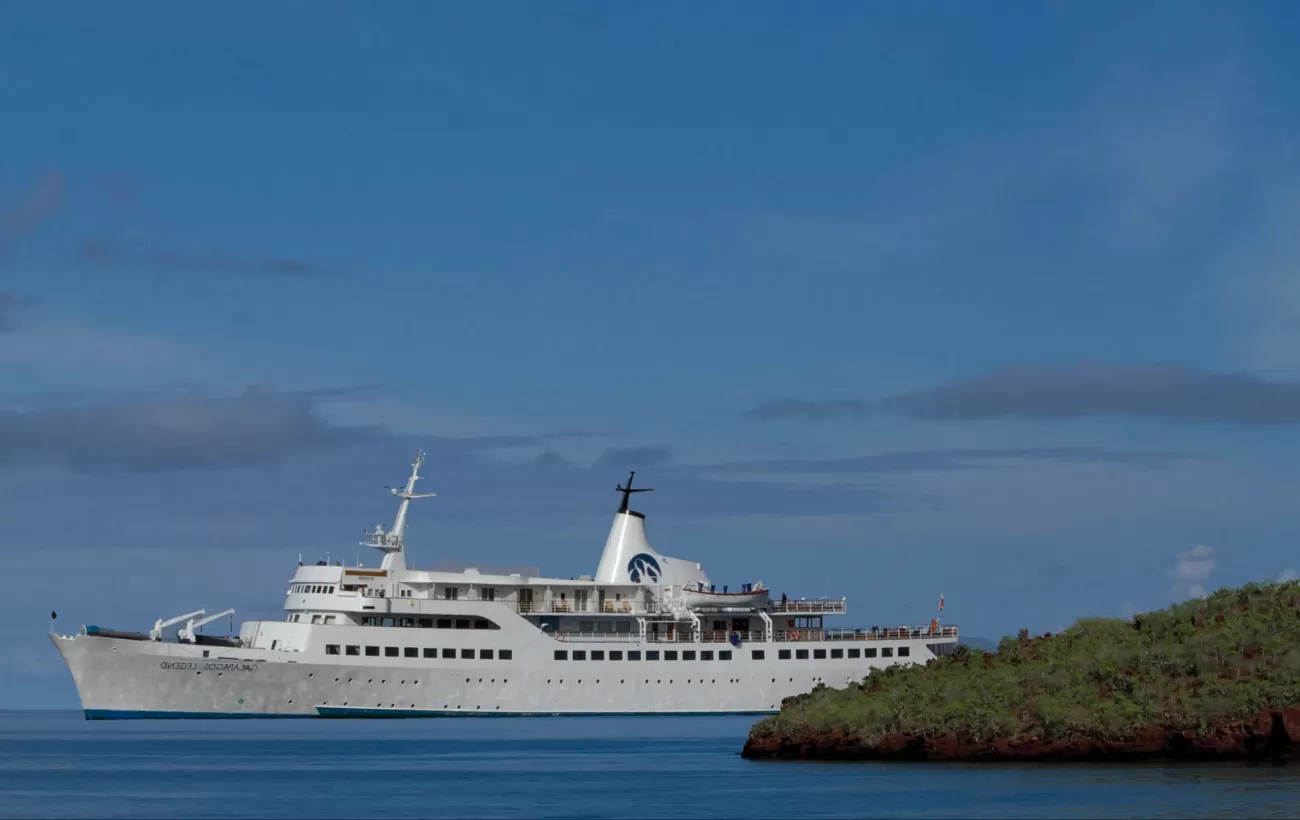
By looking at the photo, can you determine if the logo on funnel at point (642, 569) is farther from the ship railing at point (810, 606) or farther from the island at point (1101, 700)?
the island at point (1101, 700)

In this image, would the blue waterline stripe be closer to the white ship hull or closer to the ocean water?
the white ship hull

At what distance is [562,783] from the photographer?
43.1 m

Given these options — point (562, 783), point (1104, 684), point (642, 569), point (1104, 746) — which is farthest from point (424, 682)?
point (1104, 746)

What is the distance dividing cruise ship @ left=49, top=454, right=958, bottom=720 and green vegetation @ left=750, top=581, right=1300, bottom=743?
76.1 ft

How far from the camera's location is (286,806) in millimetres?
37906

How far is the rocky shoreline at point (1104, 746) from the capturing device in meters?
39.9

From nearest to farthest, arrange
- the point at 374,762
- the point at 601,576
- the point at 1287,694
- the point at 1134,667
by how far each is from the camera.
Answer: the point at 1287,694
the point at 1134,667
the point at 374,762
the point at 601,576

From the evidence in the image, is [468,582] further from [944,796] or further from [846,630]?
[944,796]

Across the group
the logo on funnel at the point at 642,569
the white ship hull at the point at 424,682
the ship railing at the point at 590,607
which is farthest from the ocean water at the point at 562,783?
the logo on funnel at the point at 642,569

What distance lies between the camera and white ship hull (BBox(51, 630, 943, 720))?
226 feet

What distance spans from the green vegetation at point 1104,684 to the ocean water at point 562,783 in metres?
1.36

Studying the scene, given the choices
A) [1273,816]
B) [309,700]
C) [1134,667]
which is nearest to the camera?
[1273,816]

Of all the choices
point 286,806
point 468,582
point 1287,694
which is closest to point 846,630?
point 468,582

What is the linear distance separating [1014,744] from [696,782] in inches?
304
